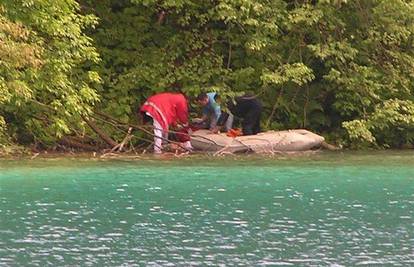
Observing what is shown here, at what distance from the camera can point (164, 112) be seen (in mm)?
17578

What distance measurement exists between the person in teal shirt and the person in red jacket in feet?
1.38

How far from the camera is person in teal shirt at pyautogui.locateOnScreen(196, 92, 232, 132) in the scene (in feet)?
58.8

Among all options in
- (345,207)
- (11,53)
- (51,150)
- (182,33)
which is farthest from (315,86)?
(345,207)

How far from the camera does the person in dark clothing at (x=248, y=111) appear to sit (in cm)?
1867

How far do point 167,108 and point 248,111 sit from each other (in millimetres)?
1973

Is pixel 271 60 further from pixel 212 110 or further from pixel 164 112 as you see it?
pixel 164 112

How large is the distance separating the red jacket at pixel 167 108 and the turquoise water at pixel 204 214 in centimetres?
219

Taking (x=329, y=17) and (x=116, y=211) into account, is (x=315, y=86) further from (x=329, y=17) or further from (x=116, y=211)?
(x=116, y=211)

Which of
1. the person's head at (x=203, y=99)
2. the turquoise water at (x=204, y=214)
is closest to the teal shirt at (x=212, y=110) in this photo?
the person's head at (x=203, y=99)

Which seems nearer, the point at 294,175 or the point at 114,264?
the point at 114,264

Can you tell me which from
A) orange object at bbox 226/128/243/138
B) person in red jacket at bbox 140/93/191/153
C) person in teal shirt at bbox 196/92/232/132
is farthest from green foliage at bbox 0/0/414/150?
person in red jacket at bbox 140/93/191/153

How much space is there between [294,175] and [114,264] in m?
6.69

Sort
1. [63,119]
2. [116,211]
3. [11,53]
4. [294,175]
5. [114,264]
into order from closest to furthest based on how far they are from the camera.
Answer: [114,264] < [116,211] < [294,175] < [11,53] < [63,119]

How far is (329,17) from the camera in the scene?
1966cm
